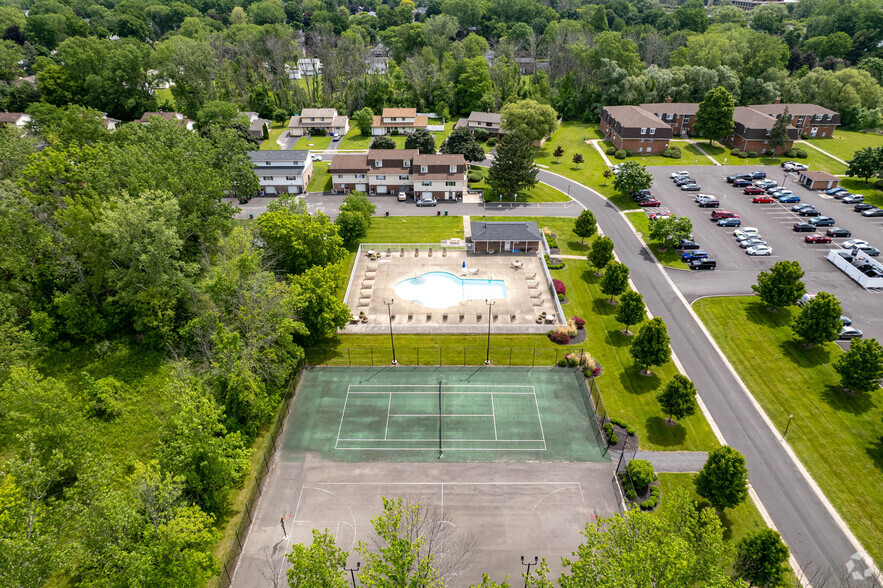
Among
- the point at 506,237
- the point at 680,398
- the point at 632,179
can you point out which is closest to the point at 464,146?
the point at 632,179

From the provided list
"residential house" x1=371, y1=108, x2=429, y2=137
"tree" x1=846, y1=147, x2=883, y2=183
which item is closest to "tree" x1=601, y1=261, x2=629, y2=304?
"tree" x1=846, y1=147, x2=883, y2=183

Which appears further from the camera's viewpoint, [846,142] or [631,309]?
[846,142]

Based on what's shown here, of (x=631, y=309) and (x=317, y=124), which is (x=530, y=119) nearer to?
(x=317, y=124)

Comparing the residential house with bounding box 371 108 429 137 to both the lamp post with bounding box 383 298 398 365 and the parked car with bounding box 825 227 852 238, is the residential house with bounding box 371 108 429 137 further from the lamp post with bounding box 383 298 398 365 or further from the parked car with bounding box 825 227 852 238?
the parked car with bounding box 825 227 852 238

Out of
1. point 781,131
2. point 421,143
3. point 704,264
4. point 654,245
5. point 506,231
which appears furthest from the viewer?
point 421,143

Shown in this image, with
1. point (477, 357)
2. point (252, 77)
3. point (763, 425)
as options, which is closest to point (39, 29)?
point (252, 77)

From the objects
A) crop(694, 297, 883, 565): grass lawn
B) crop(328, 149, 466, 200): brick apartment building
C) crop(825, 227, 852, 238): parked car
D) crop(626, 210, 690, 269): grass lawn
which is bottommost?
crop(694, 297, 883, 565): grass lawn

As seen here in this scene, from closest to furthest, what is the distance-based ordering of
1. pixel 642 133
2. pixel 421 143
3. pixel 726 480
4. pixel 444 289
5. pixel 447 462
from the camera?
pixel 726 480 < pixel 447 462 < pixel 444 289 < pixel 421 143 < pixel 642 133

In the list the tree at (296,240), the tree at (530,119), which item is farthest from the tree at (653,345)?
the tree at (530,119)
